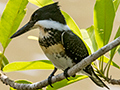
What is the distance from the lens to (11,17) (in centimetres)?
101

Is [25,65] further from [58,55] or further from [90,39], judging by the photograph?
[90,39]

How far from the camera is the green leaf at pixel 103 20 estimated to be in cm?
96

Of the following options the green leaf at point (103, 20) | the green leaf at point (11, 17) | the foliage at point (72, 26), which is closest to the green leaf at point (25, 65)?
the foliage at point (72, 26)

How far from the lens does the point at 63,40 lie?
3.00 feet

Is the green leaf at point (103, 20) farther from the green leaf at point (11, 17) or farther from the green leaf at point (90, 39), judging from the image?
the green leaf at point (11, 17)

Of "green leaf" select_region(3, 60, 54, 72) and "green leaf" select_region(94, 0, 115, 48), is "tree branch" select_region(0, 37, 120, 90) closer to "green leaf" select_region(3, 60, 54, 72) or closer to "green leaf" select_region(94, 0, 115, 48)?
"green leaf" select_region(3, 60, 54, 72)

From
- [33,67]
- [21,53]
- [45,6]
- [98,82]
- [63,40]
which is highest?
[45,6]

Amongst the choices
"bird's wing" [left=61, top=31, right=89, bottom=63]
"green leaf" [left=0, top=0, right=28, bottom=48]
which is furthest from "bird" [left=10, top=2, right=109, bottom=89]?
"green leaf" [left=0, top=0, right=28, bottom=48]

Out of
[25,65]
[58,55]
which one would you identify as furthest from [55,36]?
[25,65]

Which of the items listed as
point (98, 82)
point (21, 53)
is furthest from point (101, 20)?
point (21, 53)

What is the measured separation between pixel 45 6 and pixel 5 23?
0.20m

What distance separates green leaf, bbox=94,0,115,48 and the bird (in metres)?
0.08

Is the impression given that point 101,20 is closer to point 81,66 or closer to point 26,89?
point 81,66

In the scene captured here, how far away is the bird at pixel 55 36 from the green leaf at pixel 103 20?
0.27 ft
